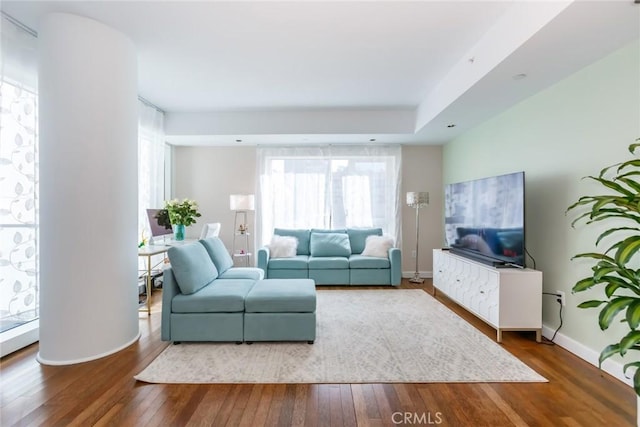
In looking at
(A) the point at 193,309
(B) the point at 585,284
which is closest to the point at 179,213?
(A) the point at 193,309

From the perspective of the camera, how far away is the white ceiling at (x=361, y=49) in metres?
2.27

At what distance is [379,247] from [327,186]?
1506 millimetres

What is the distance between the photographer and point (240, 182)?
19.2 ft

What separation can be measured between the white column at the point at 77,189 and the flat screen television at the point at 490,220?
3.63 m

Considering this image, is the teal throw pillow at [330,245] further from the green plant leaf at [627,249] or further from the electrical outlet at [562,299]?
the green plant leaf at [627,249]

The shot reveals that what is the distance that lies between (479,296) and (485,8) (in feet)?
8.59

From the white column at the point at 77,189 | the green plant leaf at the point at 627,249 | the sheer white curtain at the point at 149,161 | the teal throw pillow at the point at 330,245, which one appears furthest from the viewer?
the teal throw pillow at the point at 330,245

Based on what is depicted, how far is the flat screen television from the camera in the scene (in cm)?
299

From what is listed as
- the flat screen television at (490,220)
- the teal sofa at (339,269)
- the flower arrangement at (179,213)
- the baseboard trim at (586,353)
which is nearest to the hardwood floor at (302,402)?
the baseboard trim at (586,353)

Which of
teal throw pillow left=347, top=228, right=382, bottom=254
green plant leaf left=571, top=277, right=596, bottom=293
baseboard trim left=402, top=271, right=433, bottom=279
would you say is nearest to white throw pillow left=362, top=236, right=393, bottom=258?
teal throw pillow left=347, top=228, right=382, bottom=254

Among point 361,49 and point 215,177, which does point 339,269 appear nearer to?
point 215,177

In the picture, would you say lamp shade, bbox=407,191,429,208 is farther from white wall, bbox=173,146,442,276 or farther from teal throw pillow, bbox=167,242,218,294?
teal throw pillow, bbox=167,242,218,294

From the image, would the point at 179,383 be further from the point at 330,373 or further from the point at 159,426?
the point at 330,373

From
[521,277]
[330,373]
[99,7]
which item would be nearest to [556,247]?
[521,277]
